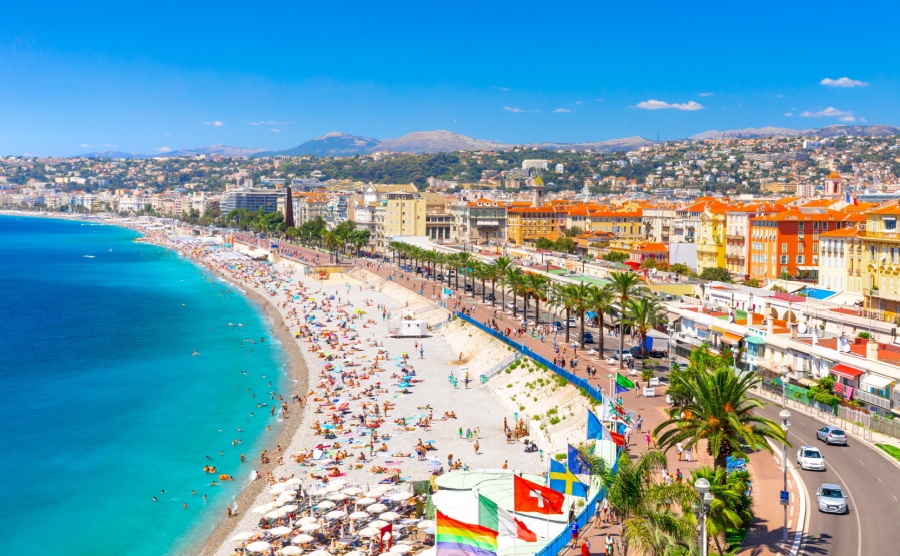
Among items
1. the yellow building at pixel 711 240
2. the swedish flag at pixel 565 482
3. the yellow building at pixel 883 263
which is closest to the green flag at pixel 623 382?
the swedish flag at pixel 565 482

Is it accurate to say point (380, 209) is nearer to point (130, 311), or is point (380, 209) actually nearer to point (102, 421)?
point (130, 311)

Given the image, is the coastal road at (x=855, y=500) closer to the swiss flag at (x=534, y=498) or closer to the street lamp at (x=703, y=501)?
the street lamp at (x=703, y=501)

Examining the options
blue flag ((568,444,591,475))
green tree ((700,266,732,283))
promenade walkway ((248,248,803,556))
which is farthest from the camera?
green tree ((700,266,732,283))

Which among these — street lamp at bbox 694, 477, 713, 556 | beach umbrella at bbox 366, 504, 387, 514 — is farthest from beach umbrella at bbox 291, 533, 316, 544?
street lamp at bbox 694, 477, 713, 556

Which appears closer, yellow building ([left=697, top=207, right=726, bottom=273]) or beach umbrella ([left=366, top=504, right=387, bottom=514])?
beach umbrella ([left=366, top=504, right=387, bottom=514])

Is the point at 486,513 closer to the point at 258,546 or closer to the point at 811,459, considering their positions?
the point at 258,546

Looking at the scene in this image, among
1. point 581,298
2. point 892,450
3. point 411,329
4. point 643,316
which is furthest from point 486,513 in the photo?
point 411,329

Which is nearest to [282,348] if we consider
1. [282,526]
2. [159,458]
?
[159,458]

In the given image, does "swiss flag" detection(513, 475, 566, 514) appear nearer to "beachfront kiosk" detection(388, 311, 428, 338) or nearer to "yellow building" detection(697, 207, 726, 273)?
"beachfront kiosk" detection(388, 311, 428, 338)
